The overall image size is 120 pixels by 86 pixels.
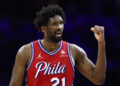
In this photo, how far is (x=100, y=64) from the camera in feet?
12.8

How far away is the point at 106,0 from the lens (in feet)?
27.0

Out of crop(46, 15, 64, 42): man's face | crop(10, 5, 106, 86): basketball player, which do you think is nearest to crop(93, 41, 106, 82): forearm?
crop(10, 5, 106, 86): basketball player

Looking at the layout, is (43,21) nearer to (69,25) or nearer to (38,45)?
(38,45)

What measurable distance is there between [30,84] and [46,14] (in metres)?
0.86

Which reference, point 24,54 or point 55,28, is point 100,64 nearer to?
point 55,28

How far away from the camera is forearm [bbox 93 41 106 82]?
380cm

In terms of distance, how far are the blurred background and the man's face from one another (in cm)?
337

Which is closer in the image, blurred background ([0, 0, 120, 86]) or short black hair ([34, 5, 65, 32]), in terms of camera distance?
short black hair ([34, 5, 65, 32])

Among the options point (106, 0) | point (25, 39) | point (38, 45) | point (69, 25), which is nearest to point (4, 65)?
point (25, 39)

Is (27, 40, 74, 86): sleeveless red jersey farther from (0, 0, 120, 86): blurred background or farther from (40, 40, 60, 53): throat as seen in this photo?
(0, 0, 120, 86): blurred background

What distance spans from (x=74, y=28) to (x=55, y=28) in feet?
12.3

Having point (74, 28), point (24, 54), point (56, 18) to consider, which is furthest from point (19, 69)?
point (74, 28)

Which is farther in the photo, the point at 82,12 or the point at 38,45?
the point at 82,12

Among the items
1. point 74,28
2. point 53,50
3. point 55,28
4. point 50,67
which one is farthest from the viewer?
point 74,28
